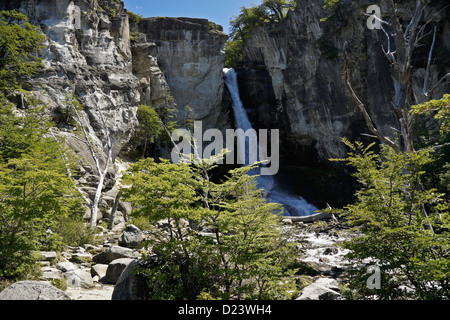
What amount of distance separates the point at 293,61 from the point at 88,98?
18.1 meters

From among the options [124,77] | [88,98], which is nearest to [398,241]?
[88,98]

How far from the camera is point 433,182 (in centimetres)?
1323

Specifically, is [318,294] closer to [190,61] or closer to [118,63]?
[118,63]

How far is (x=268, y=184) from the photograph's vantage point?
2575cm

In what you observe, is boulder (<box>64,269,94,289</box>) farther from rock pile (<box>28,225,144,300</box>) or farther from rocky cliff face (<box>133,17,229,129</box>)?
rocky cliff face (<box>133,17,229,129</box>)

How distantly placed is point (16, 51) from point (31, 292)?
16.0 metres

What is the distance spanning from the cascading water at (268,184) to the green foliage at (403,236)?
1346 cm

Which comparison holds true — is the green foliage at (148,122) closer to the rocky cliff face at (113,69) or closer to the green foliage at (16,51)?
the rocky cliff face at (113,69)

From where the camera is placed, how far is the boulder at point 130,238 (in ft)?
31.8

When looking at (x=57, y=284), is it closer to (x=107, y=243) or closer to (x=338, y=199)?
(x=107, y=243)

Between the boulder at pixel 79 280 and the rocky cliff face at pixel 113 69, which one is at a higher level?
the rocky cliff face at pixel 113 69

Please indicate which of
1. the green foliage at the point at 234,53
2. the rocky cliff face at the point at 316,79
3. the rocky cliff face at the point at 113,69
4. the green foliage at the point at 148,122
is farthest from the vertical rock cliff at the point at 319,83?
the green foliage at the point at 148,122

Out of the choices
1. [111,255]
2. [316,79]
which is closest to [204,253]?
[111,255]

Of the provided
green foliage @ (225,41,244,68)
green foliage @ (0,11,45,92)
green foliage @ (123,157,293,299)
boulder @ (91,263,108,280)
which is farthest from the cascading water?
green foliage @ (0,11,45,92)
